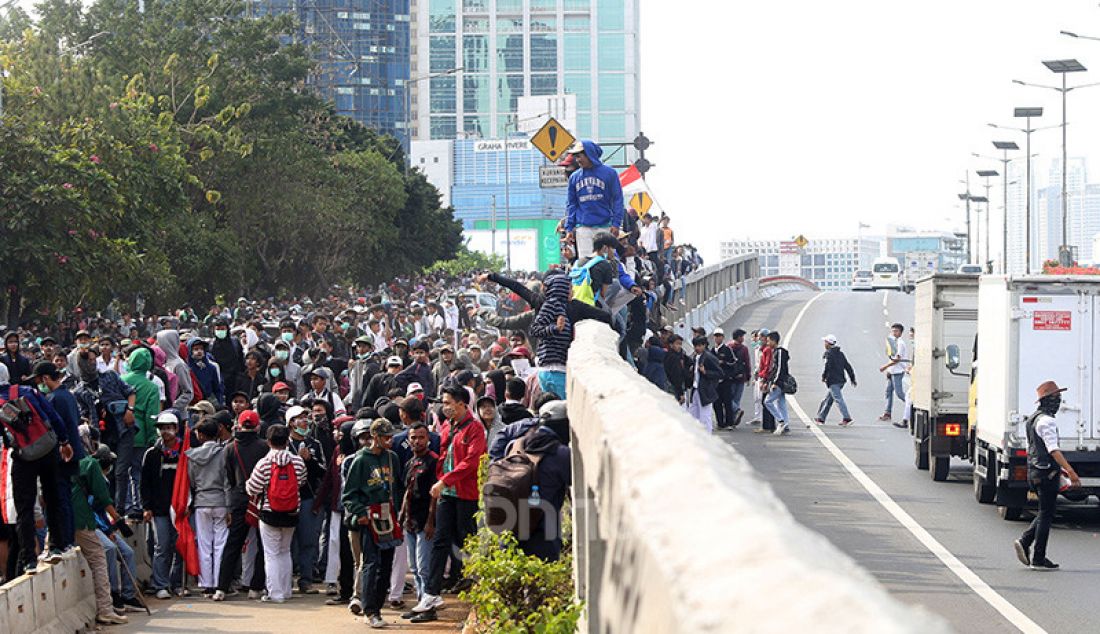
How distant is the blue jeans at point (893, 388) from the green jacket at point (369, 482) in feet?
61.6

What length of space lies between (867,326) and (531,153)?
135 m

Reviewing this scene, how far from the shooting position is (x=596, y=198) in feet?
61.1

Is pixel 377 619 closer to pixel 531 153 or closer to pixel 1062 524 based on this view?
pixel 1062 524

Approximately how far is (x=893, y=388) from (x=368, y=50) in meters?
137

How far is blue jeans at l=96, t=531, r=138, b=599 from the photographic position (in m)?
15.0

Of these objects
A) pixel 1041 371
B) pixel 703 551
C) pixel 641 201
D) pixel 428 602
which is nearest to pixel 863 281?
pixel 641 201

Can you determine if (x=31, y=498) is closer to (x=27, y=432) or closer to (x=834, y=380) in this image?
(x=27, y=432)

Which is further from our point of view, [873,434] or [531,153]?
[531,153]

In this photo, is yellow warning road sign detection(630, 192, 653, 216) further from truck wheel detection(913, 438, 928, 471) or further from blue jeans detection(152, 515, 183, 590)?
blue jeans detection(152, 515, 183, 590)

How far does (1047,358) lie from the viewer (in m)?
18.8

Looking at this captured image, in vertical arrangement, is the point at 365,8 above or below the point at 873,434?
above

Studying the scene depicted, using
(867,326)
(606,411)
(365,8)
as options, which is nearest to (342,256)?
(867,326)

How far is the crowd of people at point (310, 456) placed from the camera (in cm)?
1292

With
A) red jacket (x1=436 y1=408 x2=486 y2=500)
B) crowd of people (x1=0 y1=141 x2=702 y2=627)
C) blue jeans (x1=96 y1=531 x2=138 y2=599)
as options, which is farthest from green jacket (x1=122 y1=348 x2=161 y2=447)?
red jacket (x1=436 y1=408 x2=486 y2=500)
